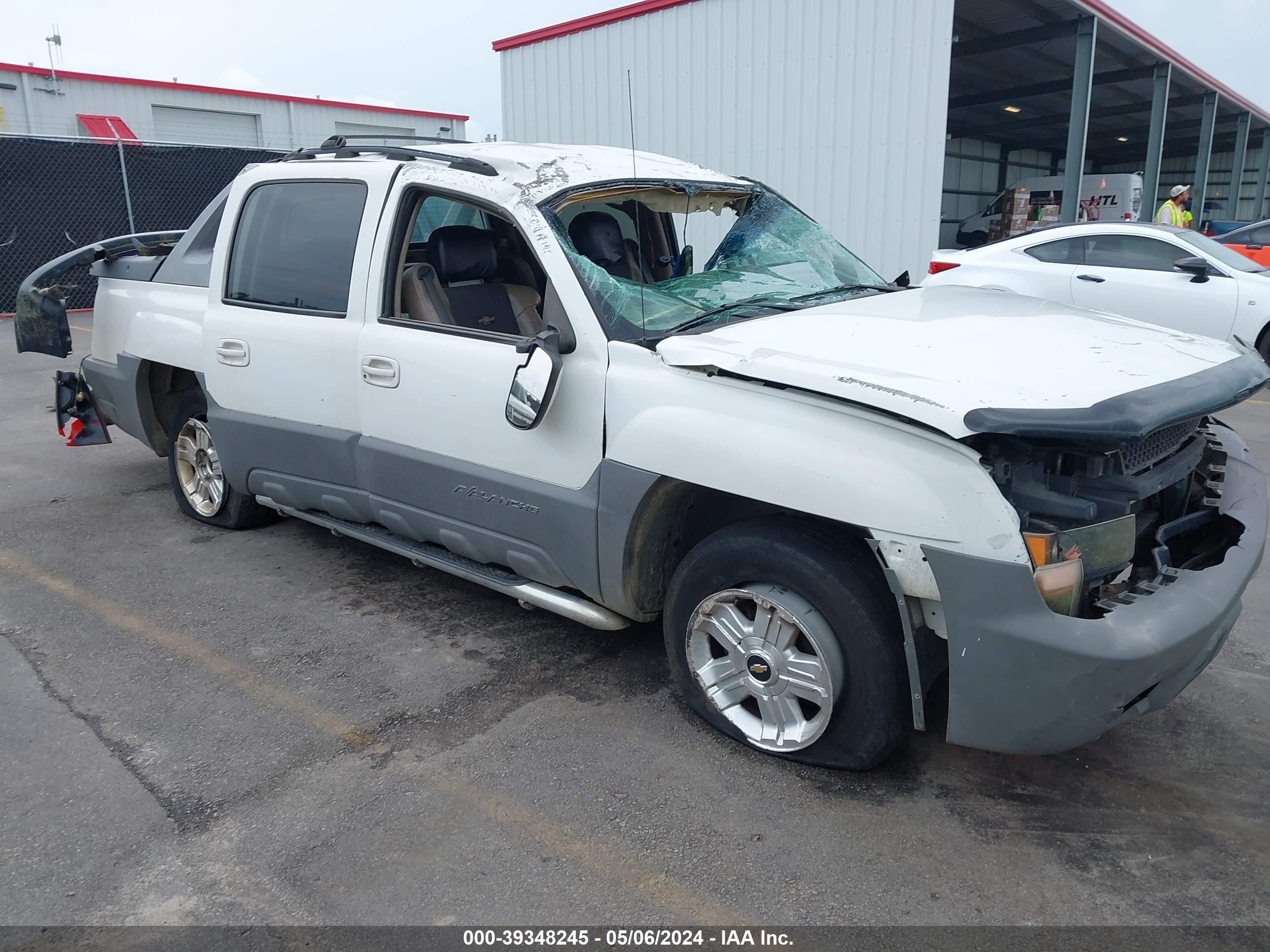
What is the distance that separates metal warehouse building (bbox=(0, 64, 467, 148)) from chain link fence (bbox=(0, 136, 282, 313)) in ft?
32.6

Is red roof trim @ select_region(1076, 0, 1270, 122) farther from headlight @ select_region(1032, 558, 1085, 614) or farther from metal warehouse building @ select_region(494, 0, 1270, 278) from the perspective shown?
headlight @ select_region(1032, 558, 1085, 614)

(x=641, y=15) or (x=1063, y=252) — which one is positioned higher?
(x=641, y=15)

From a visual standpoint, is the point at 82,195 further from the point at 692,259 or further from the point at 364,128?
the point at 364,128

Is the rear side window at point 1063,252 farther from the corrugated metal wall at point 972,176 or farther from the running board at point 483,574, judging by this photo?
the corrugated metal wall at point 972,176

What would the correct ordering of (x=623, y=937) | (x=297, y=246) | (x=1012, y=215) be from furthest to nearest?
(x=1012, y=215) → (x=297, y=246) → (x=623, y=937)

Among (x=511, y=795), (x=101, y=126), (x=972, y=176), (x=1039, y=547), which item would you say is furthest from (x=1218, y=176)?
(x=511, y=795)

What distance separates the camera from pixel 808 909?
2385 mm

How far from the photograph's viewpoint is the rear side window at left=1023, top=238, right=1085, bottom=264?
9.38 metres

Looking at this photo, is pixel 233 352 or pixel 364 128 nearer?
pixel 233 352

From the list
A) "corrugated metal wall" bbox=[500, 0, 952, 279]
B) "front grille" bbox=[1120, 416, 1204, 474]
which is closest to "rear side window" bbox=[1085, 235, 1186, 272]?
"corrugated metal wall" bbox=[500, 0, 952, 279]

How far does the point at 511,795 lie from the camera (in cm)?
288

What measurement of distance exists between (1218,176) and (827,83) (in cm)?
3116

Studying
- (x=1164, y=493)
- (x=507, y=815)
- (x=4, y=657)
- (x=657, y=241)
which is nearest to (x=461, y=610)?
(x=507, y=815)

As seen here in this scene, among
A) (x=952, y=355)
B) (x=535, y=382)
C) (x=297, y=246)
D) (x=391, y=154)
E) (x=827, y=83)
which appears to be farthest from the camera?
(x=827, y=83)
